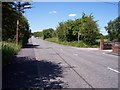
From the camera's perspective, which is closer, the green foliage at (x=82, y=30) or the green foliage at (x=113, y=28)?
the green foliage at (x=82, y=30)

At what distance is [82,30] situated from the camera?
6431 cm

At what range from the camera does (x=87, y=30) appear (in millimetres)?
63312

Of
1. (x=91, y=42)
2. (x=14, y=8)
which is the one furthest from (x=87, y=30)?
(x=14, y=8)

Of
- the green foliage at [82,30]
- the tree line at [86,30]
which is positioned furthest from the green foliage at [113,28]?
the green foliage at [82,30]

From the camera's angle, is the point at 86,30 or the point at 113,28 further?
the point at 113,28

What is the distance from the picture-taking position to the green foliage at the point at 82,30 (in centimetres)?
6292

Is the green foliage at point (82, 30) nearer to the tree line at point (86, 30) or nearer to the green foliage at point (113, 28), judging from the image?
the tree line at point (86, 30)

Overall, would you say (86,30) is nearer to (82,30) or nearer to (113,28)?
(82,30)

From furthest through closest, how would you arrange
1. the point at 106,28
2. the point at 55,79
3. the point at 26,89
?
the point at 106,28
the point at 55,79
the point at 26,89

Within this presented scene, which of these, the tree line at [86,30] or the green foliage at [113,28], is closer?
the tree line at [86,30]

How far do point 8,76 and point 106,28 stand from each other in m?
67.0

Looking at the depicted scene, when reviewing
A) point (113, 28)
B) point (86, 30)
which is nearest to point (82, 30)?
point (86, 30)

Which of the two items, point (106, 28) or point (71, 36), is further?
point (71, 36)

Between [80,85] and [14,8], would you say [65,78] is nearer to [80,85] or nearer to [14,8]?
[80,85]
